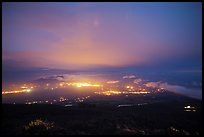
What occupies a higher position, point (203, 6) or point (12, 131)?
point (203, 6)

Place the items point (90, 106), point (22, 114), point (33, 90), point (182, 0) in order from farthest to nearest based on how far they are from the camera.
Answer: point (33, 90) → point (90, 106) → point (22, 114) → point (182, 0)

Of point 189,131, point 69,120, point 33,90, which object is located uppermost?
point 33,90

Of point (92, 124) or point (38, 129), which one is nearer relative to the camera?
point (38, 129)

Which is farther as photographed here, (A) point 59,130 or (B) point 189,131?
(B) point 189,131

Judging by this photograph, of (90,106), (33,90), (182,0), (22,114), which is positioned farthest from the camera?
(33,90)

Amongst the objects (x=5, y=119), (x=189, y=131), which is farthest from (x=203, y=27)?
(x=5, y=119)

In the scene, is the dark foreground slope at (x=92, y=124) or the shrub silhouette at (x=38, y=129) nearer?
the shrub silhouette at (x=38, y=129)

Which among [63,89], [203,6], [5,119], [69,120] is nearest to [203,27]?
[203,6]

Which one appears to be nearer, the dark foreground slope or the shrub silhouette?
the shrub silhouette

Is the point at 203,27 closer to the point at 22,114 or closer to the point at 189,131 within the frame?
the point at 189,131
